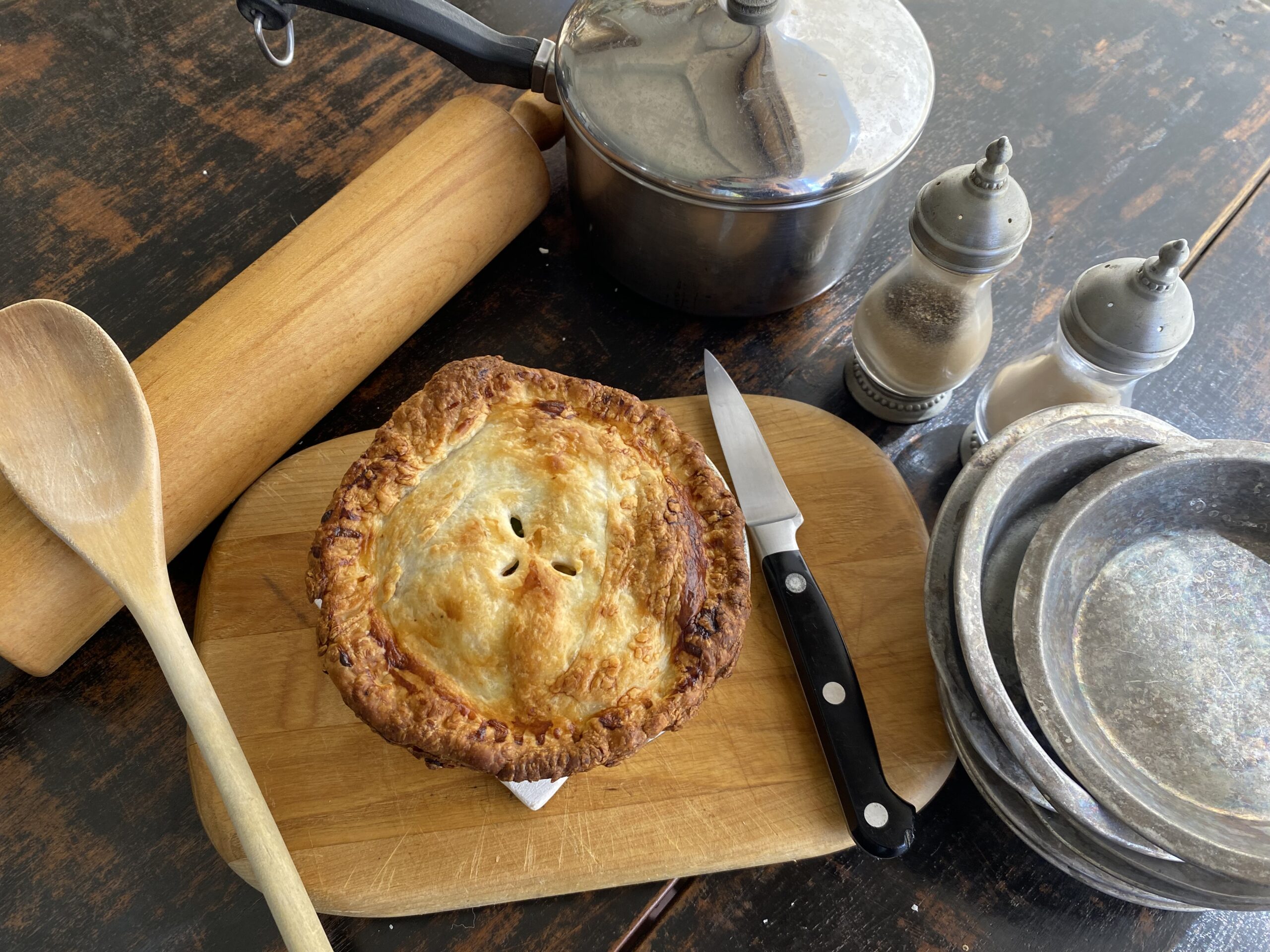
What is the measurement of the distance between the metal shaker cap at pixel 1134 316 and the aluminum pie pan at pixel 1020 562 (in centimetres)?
8

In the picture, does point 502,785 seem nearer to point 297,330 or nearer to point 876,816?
point 876,816

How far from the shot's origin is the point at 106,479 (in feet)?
3.45

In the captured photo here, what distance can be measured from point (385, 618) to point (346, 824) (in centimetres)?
26

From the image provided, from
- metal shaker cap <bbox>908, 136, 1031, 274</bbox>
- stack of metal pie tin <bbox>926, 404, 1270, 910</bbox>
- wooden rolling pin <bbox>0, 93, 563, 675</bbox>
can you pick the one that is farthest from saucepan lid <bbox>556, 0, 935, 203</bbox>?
stack of metal pie tin <bbox>926, 404, 1270, 910</bbox>

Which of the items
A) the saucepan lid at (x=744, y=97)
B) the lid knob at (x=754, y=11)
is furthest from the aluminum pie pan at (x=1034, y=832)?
the lid knob at (x=754, y=11)

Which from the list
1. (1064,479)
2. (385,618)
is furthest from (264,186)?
(1064,479)

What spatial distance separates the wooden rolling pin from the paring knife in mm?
435

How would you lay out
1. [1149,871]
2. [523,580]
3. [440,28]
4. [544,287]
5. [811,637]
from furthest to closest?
[544,287], [440,28], [811,637], [523,580], [1149,871]

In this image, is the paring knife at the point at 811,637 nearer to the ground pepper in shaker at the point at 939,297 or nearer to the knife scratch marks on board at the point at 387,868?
the ground pepper in shaker at the point at 939,297

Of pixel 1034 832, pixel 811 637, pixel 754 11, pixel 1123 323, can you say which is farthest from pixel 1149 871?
pixel 754 11

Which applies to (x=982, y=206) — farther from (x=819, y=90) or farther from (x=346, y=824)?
(x=346, y=824)

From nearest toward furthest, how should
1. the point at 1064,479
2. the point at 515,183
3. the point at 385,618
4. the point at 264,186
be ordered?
the point at 385,618
the point at 1064,479
the point at 515,183
the point at 264,186

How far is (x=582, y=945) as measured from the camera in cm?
101

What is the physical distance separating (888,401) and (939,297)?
0.19 meters
